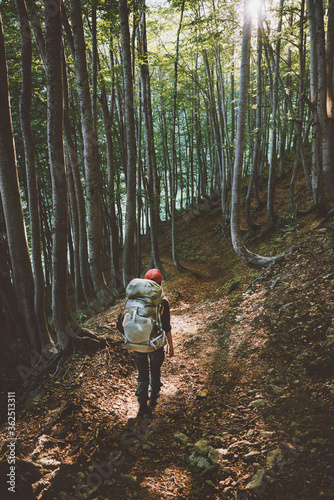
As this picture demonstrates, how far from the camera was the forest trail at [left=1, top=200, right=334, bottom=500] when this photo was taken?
2109mm

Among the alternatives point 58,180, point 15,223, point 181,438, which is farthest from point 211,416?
point 15,223

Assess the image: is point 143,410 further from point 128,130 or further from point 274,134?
point 274,134

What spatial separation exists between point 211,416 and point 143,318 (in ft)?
4.20

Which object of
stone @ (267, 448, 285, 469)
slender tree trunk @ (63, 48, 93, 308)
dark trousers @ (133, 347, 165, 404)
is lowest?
stone @ (267, 448, 285, 469)

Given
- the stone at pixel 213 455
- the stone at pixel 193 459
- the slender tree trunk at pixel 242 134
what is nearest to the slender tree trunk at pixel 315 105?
the slender tree trunk at pixel 242 134

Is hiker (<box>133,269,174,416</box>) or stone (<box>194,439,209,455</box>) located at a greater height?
hiker (<box>133,269,174,416</box>)

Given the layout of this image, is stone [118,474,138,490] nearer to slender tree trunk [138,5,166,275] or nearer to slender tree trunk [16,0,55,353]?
slender tree trunk [16,0,55,353]

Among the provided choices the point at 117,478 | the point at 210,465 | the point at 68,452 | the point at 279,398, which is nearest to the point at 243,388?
the point at 279,398

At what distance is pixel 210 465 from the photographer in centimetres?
232

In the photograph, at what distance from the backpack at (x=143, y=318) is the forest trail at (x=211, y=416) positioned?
0.88 m

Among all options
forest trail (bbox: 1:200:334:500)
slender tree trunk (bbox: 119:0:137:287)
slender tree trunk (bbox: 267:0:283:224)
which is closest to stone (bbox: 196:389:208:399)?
forest trail (bbox: 1:200:334:500)

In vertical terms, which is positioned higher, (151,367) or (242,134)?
(242,134)

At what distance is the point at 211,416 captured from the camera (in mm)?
3016

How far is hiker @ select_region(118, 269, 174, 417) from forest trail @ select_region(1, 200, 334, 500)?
283mm
